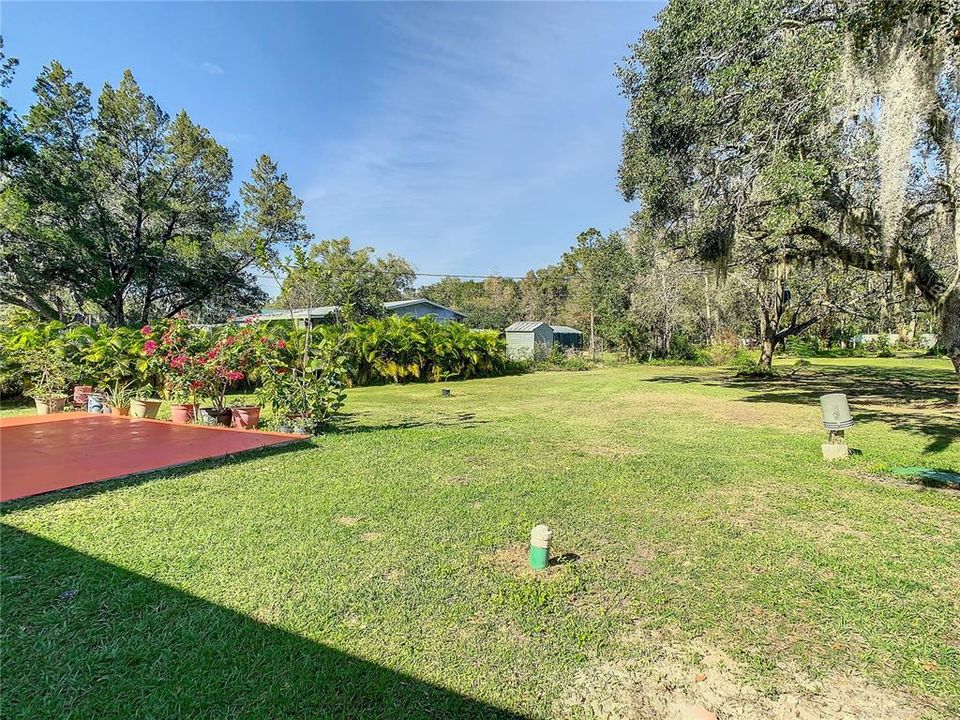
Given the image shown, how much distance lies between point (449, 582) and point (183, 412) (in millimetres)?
→ 5946

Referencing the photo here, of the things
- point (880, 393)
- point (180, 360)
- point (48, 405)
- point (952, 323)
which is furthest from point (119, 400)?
point (880, 393)

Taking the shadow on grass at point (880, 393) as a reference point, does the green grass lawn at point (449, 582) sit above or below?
above

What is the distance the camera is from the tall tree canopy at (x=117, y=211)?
13.9m

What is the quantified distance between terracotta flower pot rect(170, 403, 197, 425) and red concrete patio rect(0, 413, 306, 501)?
0.72ft

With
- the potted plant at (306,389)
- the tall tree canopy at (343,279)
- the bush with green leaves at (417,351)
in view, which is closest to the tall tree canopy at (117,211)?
the tall tree canopy at (343,279)

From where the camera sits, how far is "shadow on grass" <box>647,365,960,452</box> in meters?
7.12

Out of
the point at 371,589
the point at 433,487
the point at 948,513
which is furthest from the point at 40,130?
the point at 948,513

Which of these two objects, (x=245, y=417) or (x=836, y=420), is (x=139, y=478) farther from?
(x=836, y=420)

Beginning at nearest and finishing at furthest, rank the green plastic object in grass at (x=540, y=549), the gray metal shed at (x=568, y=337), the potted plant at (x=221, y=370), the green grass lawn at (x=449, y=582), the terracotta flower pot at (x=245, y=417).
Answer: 1. the green grass lawn at (x=449, y=582)
2. the green plastic object in grass at (x=540, y=549)
3. the potted plant at (x=221, y=370)
4. the terracotta flower pot at (x=245, y=417)
5. the gray metal shed at (x=568, y=337)

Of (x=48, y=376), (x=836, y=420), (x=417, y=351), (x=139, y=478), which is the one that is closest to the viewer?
(x=139, y=478)

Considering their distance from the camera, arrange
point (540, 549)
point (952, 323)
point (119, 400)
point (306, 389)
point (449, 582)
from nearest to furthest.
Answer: point (449, 582) < point (540, 549) < point (306, 389) < point (952, 323) < point (119, 400)

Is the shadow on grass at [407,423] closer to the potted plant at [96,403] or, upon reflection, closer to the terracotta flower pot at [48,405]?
the potted plant at [96,403]

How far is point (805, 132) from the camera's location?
21.4 feet

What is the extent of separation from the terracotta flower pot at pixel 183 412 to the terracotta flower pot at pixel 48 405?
2.56 meters
